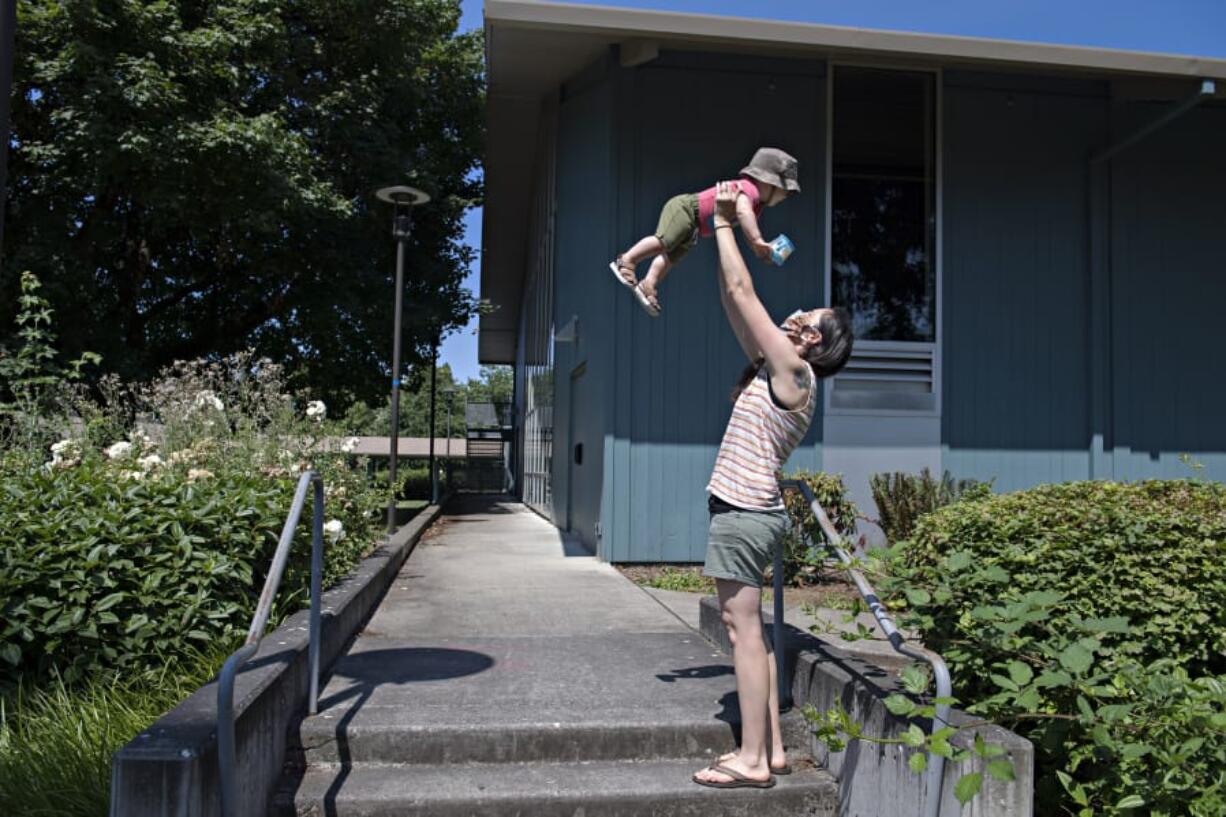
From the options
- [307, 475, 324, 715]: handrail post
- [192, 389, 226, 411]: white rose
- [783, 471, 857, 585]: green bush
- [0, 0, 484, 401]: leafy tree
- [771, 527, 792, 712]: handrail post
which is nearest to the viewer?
[307, 475, 324, 715]: handrail post

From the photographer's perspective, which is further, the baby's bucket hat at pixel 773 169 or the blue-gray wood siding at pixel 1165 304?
the blue-gray wood siding at pixel 1165 304

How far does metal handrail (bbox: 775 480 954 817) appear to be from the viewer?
8.53ft

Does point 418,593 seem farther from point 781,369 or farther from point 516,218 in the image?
point 516,218

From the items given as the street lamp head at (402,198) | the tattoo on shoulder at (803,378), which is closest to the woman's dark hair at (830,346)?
the tattoo on shoulder at (803,378)

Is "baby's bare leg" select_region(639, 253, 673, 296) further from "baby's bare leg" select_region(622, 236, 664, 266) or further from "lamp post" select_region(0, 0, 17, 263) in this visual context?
"lamp post" select_region(0, 0, 17, 263)

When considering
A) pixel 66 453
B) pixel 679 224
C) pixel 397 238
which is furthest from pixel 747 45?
pixel 66 453

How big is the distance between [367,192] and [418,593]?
11.8 metres

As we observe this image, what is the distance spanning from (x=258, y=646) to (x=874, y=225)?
7863 millimetres

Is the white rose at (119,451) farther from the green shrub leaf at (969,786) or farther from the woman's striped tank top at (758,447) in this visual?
the green shrub leaf at (969,786)

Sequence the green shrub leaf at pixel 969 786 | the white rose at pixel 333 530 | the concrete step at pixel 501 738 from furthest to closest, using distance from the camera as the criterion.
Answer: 1. the white rose at pixel 333 530
2. the concrete step at pixel 501 738
3. the green shrub leaf at pixel 969 786

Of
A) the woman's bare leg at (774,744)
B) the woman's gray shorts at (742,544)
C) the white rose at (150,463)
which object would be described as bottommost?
the woman's bare leg at (774,744)

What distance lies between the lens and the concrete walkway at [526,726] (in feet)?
10.6

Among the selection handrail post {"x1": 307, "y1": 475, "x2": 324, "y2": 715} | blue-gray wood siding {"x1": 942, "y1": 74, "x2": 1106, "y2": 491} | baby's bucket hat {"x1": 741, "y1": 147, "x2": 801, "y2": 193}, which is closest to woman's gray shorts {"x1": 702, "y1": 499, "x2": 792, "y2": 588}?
baby's bucket hat {"x1": 741, "y1": 147, "x2": 801, "y2": 193}

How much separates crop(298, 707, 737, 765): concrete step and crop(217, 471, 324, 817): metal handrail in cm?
26
